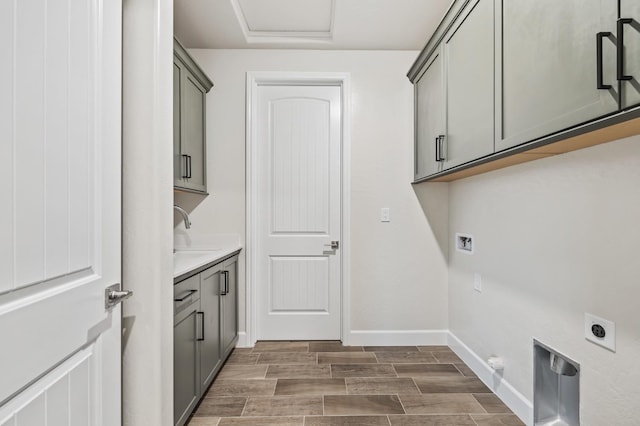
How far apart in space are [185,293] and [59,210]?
3.34ft

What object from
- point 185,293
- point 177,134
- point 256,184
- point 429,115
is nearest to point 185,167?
point 177,134

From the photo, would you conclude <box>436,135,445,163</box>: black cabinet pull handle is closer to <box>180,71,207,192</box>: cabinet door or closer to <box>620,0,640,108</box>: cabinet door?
<box>620,0,640,108</box>: cabinet door

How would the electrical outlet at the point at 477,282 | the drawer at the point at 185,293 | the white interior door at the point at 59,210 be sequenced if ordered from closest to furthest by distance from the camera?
the white interior door at the point at 59,210, the drawer at the point at 185,293, the electrical outlet at the point at 477,282

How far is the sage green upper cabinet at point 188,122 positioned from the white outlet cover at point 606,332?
232 cm

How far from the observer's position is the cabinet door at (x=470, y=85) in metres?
1.72

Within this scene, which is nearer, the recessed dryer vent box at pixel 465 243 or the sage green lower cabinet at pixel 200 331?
the sage green lower cabinet at pixel 200 331

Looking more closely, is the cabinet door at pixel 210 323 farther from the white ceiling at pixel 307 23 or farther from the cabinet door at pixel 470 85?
the white ceiling at pixel 307 23

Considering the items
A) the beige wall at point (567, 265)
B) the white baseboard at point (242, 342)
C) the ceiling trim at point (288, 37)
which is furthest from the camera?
the white baseboard at point (242, 342)

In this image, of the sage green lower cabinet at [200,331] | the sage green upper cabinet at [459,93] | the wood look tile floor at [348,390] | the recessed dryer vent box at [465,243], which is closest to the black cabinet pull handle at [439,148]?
the sage green upper cabinet at [459,93]

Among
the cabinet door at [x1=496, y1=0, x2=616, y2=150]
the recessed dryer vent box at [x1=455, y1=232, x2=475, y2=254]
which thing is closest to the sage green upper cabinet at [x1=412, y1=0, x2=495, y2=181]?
the cabinet door at [x1=496, y1=0, x2=616, y2=150]

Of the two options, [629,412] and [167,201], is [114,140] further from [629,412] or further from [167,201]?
[629,412]

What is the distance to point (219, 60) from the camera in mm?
3074

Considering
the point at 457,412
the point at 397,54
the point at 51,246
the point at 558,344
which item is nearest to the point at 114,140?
the point at 51,246

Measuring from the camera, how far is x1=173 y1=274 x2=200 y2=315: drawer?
169 centimetres
